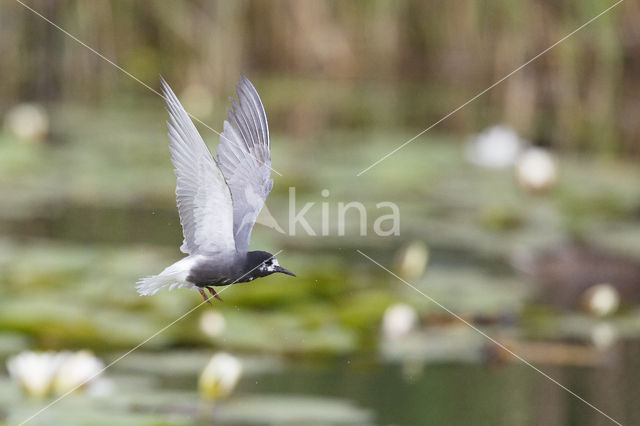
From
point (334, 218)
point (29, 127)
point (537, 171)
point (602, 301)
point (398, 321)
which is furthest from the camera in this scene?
point (29, 127)

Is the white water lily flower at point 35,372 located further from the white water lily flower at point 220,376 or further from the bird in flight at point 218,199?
the bird in flight at point 218,199

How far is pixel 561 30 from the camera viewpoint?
Answer: 30.0 ft

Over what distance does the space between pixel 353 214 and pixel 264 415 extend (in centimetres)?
327

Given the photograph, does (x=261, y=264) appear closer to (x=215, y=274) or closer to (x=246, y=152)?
(x=215, y=274)

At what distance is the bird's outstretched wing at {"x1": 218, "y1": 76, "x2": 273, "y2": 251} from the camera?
195cm

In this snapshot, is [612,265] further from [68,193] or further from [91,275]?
[68,193]

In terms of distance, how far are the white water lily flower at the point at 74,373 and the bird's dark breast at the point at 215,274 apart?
1698 millimetres

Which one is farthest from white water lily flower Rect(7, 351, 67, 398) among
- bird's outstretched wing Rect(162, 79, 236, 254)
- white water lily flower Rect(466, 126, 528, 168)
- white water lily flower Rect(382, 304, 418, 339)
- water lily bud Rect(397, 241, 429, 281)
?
white water lily flower Rect(466, 126, 528, 168)

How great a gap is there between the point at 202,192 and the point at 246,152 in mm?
184

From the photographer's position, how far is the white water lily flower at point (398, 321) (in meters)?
4.15

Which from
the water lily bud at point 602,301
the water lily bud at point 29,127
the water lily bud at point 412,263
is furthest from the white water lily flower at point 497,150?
the water lily bud at point 29,127

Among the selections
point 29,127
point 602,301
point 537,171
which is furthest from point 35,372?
point 29,127

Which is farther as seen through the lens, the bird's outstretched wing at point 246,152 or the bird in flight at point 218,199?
the bird's outstretched wing at point 246,152

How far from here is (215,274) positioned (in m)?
1.69
